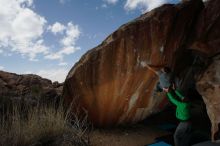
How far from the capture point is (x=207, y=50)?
5.27m

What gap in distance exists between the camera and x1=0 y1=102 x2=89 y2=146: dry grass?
5172mm

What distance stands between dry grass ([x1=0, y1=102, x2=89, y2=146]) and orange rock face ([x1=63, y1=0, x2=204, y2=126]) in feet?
1.68

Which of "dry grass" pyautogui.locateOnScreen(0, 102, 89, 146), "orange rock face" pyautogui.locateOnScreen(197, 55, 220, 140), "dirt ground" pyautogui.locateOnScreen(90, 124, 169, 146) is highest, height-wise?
"orange rock face" pyautogui.locateOnScreen(197, 55, 220, 140)

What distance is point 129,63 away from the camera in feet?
18.9

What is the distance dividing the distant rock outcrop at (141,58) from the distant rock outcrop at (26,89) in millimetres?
1135

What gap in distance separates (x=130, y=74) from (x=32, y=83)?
126 inches

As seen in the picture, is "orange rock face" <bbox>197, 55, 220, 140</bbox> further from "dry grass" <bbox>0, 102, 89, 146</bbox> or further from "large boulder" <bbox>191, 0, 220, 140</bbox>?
"dry grass" <bbox>0, 102, 89, 146</bbox>

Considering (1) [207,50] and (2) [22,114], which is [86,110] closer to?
(2) [22,114]

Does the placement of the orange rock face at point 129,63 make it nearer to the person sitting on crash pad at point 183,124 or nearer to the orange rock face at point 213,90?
the orange rock face at point 213,90

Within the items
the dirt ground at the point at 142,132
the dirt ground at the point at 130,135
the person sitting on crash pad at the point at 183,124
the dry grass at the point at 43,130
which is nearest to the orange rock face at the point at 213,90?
the person sitting on crash pad at the point at 183,124

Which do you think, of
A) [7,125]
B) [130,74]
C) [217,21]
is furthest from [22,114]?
[217,21]

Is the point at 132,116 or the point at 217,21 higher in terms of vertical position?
the point at 217,21

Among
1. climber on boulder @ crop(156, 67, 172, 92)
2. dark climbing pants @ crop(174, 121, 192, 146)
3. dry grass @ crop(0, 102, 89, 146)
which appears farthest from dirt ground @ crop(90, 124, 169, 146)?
climber on boulder @ crop(156, 67, 172, 92)

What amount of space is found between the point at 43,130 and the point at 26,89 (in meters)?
A: 2.26
